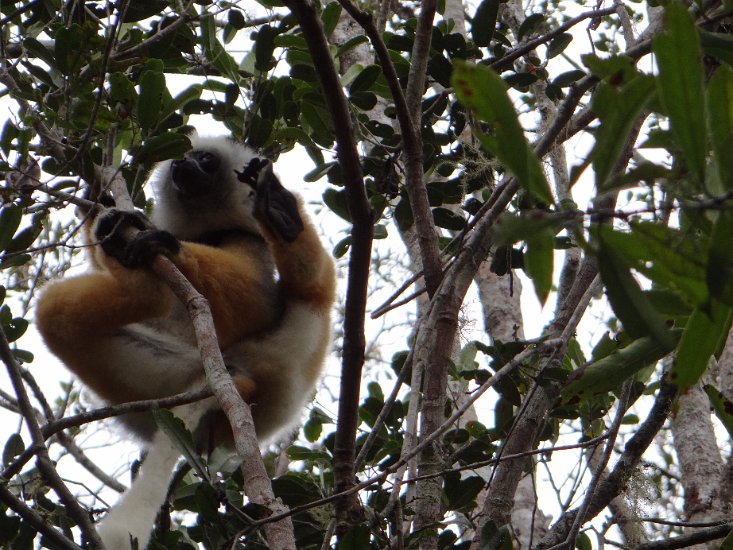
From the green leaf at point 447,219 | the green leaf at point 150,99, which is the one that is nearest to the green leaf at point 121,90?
the green leaf at point 150,99

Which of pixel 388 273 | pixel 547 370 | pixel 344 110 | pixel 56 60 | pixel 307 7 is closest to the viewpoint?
pixel 307 7

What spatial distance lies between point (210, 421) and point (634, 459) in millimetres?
1970

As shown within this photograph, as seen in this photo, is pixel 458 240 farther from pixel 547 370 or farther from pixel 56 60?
pixel 56 60

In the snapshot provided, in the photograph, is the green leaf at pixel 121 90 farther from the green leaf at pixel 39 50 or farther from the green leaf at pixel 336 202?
the green leaf at pixel 336 202

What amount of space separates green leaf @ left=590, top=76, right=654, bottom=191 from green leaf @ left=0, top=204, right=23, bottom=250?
8.41 feet

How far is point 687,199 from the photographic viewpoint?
1175 mm

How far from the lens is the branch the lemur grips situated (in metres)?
3.44

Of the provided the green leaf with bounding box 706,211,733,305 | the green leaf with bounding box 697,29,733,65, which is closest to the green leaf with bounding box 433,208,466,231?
the green leaf with bounding box 697,29,733,65

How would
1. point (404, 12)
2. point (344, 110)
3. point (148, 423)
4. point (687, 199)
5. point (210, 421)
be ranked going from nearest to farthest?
point (687, 199) → point (344, 110) → point (210, 421) → point (148, 423) → point (404, 12)

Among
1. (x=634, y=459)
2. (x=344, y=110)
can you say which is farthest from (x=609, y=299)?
(x=634, y=459)

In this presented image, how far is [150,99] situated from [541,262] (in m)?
2.26

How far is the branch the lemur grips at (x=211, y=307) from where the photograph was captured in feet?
11.3

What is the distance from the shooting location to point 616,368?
1.81 meters

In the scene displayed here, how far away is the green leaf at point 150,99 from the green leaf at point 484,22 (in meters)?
1.39
